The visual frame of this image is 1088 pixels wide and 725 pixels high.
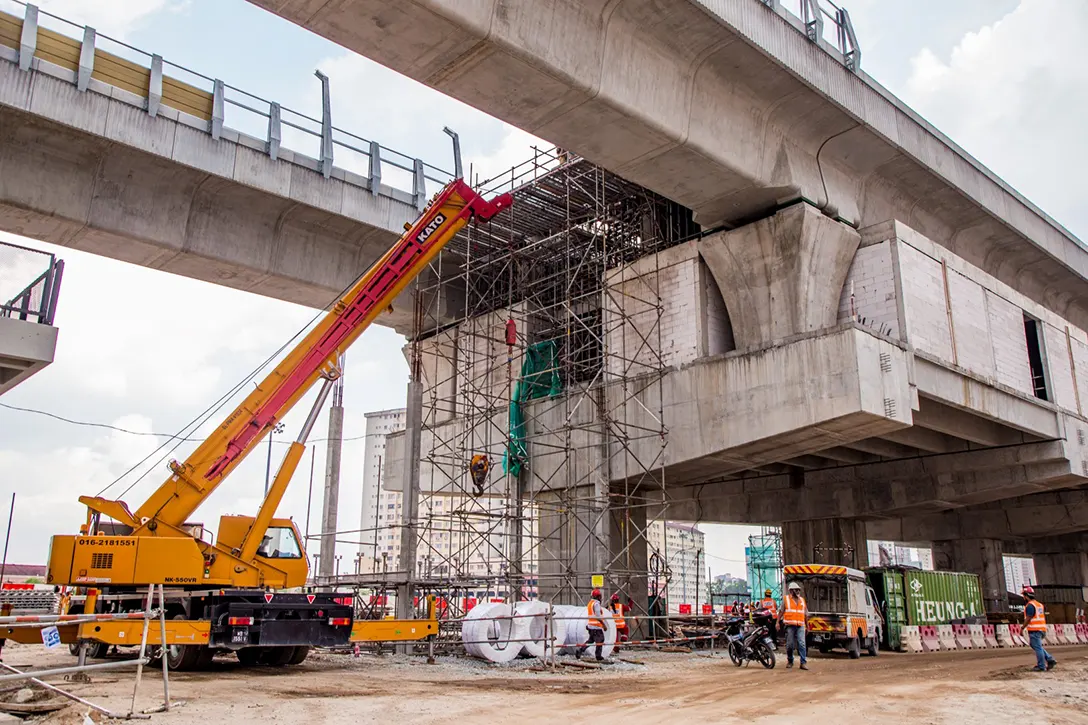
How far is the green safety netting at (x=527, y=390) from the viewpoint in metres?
26.3

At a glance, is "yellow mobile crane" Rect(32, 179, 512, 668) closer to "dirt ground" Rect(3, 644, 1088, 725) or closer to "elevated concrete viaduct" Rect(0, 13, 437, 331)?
"dirt ground" Rect(3, 644, 1088, 725)

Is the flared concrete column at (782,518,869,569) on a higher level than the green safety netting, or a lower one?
lower

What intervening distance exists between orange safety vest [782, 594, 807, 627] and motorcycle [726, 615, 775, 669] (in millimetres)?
556

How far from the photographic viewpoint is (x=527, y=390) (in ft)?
88.5

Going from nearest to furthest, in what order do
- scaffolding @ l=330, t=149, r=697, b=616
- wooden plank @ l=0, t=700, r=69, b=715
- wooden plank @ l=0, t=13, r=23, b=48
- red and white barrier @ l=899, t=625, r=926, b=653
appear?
1. wooden plank @ l=0, t=700, r=69, b=715
2. wooden plank @ l=0, t=13, r=23, b=48
3. scaffolding @ l=330, t=149, r=697, b=616
4. red and white barrier @ l=899, t=625, r=926, b=653

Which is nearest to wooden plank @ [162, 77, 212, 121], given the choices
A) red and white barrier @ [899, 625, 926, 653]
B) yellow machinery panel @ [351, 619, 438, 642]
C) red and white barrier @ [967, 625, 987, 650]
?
yellow machinery panel @ [351, 619, 438, 642]

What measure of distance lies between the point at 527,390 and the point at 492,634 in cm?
1047

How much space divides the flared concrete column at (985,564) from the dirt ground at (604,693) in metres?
19.7

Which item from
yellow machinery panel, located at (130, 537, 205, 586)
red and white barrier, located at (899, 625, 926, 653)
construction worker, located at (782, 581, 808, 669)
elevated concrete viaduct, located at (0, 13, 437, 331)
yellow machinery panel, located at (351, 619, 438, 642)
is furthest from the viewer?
red and white barrier, located at (899, 625, 926, 653)

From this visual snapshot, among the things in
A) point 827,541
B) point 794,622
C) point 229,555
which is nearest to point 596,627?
point 794,622

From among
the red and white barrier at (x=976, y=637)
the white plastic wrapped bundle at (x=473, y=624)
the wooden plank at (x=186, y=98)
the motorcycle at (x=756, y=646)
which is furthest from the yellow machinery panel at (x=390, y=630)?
the red and white barrier at (x=976, y=637)

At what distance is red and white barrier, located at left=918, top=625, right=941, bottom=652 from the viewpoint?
81.7 feet

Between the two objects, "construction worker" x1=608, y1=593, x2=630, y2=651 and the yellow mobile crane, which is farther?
"construction worker" x1=608, y1=593, x2=630, y2=651

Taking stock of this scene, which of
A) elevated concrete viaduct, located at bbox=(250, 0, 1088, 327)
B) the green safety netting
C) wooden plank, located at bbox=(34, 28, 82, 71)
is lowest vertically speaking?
the green safety netting
